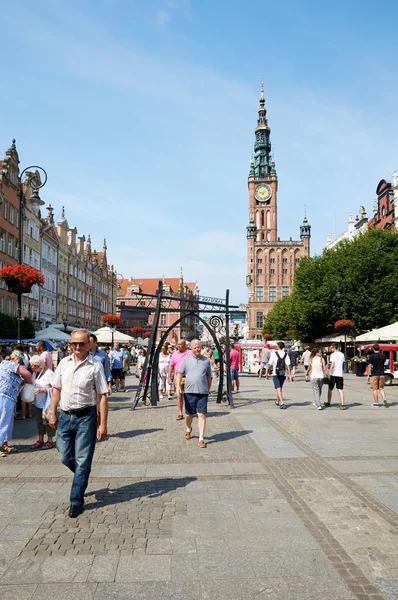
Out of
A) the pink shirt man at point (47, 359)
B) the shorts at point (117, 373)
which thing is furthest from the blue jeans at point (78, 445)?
the shorts at point (117, 373)

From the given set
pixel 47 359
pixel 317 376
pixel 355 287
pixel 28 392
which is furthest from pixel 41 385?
pixel 355 287

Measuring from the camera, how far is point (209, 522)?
4.88m

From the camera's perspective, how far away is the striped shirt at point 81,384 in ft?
17.2

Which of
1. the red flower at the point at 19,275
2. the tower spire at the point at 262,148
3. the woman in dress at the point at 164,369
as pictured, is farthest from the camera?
the tower spire at the point at 262,148

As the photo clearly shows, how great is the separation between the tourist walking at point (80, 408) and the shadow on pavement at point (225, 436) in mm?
3868

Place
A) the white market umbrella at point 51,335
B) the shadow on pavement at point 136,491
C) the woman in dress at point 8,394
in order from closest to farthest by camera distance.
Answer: the shadow on pavement at point 136,491 → the woman in dress at point 8,394 → the white market umbrella at point 51,335

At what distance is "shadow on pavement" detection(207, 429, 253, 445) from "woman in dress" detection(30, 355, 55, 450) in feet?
8.62

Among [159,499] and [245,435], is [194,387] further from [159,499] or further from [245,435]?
[159,499]

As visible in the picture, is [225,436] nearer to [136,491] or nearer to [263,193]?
[136,491]

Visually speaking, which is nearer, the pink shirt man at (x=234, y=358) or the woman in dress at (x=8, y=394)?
the woman in dress at (x=8, y=394)

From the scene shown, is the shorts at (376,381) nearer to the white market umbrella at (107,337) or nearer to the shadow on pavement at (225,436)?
the shadow on pavement at (225,436)

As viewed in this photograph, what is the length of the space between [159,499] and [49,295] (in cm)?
4905

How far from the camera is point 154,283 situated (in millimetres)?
112312

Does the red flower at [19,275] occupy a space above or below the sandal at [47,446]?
above
